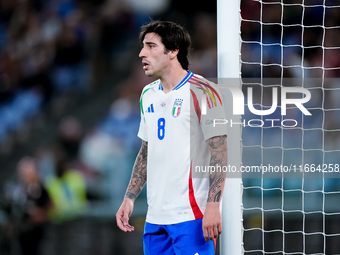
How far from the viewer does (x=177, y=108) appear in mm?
2135

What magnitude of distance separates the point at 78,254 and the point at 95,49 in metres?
3.05

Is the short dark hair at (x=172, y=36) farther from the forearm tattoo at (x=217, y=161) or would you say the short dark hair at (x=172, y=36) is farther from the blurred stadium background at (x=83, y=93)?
the blurred stadium background at (x=83, y=93)

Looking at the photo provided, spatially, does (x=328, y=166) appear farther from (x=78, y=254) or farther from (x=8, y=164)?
(x=8, y=164)

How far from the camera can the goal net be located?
4.86m

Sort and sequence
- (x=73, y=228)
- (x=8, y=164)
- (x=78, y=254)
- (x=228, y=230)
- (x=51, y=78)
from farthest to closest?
(x=51, y=78) < (x=8, y=164) < (x=73, y=228) < (x=78, y=254) < (x=228, y=230)

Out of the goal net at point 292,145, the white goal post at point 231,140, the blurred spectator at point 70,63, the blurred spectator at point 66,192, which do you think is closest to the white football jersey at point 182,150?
the white goal post at point 231,140

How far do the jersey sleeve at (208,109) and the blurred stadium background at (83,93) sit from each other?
3053mm

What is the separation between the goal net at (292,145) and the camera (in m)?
4.86

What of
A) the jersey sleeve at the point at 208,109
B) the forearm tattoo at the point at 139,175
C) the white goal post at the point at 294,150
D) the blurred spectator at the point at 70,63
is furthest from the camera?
the blurred spectator at the point at 70,63

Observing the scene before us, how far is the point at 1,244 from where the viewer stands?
4.70 m

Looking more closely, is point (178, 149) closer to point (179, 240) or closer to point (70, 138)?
point (179, 240)

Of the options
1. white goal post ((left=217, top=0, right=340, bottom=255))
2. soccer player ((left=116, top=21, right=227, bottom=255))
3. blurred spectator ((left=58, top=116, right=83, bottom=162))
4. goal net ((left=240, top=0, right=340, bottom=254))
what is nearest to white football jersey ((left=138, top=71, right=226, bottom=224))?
soccer player ((left=116, top=21, right=227, bottom=255))

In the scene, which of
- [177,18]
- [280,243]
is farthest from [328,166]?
[177,18]

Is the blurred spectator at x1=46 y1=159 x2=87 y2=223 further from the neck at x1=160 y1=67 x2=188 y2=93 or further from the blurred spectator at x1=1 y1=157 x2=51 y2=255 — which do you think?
the neck at x1=160 y1=67 x2=188 y2=93
